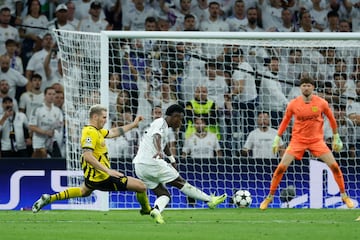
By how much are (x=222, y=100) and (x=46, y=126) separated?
322 centimetres

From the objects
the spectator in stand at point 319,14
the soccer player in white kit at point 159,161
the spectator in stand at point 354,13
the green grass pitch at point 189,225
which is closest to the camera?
the green grass pitch at point 189,225

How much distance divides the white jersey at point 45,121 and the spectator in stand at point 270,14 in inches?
188

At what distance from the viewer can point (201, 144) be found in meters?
18.5

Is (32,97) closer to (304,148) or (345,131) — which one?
(304,148)

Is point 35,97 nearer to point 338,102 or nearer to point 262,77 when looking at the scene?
point 262,77

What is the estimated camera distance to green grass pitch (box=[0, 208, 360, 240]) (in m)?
11.4

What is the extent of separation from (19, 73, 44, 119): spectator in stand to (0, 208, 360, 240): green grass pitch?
3521 mm

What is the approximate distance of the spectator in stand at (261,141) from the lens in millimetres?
18578

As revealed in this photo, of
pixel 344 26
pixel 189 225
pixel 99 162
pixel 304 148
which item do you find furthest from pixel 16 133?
pixel 344 26

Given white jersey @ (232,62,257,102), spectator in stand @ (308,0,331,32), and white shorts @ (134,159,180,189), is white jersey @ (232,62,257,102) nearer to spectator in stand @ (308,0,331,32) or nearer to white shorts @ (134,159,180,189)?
spectator in stand @ (308,0,331,32)

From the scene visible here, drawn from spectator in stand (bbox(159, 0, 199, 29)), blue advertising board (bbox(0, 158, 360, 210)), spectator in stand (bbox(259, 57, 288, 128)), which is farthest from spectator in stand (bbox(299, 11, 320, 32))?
blue advertising board (bbox(0, 158, 360, 210))

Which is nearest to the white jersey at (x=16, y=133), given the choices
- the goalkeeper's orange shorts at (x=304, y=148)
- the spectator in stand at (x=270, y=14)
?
the goalkeeper's orange shorts at (x=304, y=148)

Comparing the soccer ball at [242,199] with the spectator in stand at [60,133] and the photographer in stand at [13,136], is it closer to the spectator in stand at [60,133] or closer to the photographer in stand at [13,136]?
the spectator in stand at [60,133]

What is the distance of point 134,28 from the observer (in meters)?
21.0
